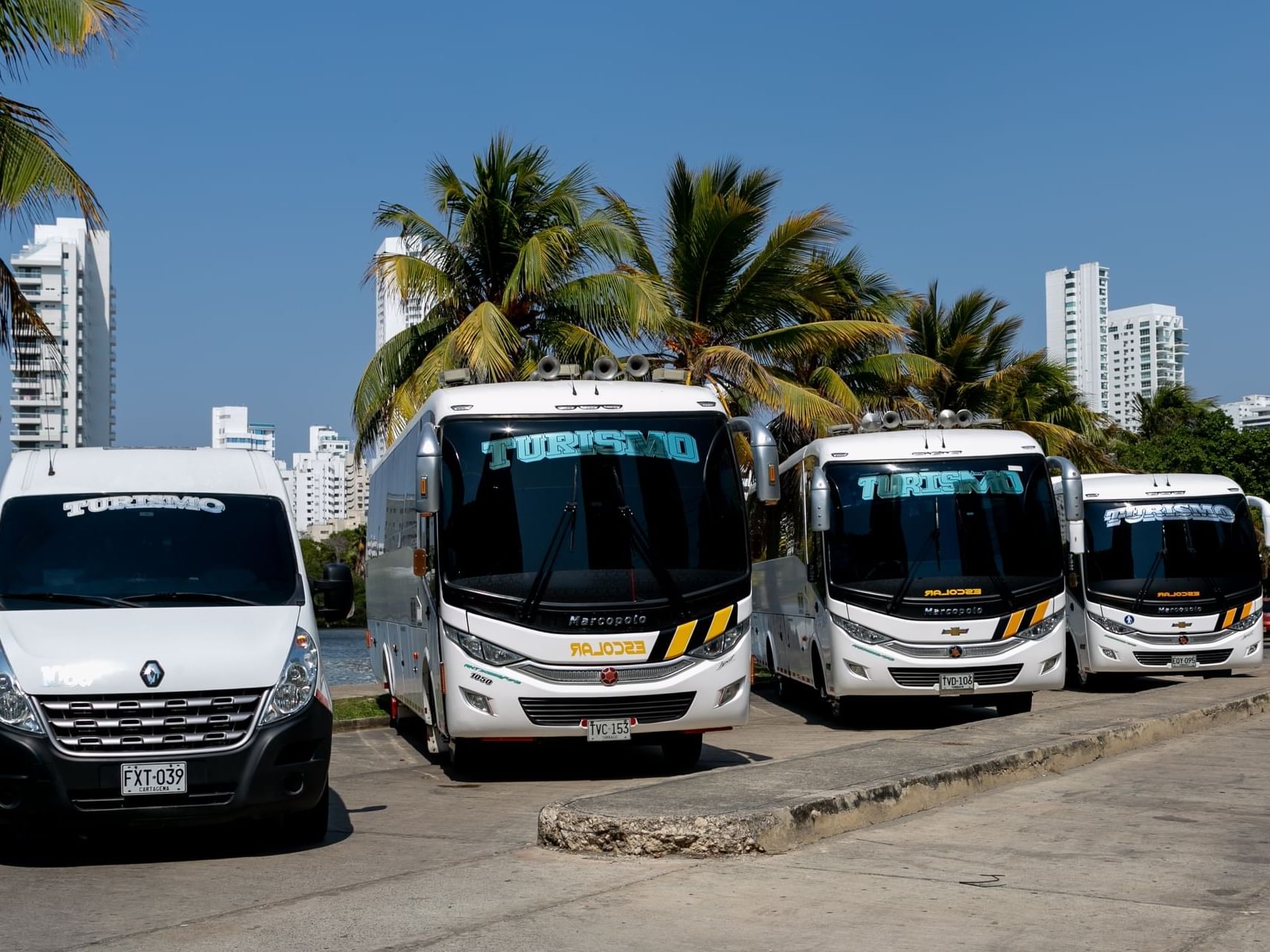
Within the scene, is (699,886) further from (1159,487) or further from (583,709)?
(1159,487)

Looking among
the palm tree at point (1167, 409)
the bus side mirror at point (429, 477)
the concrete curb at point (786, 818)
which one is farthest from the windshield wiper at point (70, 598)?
the palm tree at point (1167, 409)

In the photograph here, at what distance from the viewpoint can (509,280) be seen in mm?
22391

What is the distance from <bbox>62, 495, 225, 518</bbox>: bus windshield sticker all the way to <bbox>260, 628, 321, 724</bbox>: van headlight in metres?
1.28

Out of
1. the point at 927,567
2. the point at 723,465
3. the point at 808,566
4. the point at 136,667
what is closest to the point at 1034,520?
the point at 927,567

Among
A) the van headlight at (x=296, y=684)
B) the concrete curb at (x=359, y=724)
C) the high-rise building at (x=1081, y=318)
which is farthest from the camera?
the high-rise building at (x=1081, y=318)

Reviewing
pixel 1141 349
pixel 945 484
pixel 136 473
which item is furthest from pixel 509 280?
pixel 1141 349

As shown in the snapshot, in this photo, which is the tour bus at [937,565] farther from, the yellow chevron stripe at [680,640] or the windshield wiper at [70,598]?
the windshield wiper at [70,598]

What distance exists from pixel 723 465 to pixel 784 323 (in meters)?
13.9

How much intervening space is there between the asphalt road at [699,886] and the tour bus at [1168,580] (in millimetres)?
10438

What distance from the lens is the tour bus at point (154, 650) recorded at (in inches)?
295

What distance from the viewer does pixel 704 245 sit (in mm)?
24406

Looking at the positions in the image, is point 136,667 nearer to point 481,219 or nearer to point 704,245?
point 481,219

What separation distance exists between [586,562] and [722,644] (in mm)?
1263

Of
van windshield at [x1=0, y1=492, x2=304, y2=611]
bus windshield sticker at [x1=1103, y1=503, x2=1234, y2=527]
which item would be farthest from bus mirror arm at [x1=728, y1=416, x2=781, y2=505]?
bus windshield sticker at [x1=1103, y1=503, x2=1234, y2=527]
